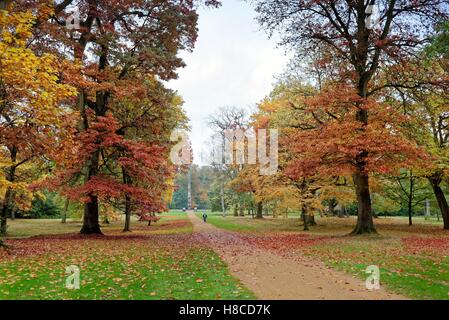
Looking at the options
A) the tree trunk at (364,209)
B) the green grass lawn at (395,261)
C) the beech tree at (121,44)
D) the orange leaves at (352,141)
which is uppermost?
the beech tree at (121,44)

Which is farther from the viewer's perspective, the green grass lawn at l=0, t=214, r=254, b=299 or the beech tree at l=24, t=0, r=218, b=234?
the beech tree at l=24, t=0, r=218, b=234

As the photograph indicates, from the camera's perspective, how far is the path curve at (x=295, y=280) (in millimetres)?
7613

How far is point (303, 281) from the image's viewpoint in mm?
8984

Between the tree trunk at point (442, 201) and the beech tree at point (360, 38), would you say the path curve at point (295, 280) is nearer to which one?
the beech tree at point (360, 38)

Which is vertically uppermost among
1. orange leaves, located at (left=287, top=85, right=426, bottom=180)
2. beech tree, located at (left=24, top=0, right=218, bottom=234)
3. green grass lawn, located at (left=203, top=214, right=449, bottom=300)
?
beech tree, located at (left=24, top=0, right=218, bottom=234)

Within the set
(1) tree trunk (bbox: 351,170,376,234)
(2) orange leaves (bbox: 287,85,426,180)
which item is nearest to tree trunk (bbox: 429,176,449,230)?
(2) orange leaves (bbox: 287,85,426,180)

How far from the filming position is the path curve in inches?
300

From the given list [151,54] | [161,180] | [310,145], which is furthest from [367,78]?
[161,180]

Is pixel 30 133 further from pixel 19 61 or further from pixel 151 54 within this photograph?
pixel 151 54

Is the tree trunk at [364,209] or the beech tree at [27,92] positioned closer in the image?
the beech tree at [27,92]

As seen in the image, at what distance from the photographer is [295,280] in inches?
359

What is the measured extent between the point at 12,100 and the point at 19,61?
2286 mm

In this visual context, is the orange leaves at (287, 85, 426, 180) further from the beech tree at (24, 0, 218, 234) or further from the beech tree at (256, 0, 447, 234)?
the beech tree at (24, 0, 218, 234)

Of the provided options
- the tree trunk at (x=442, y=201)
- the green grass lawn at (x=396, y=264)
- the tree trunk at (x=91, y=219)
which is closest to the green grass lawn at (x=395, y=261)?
the green grass lawn at (x=396, y=264)
